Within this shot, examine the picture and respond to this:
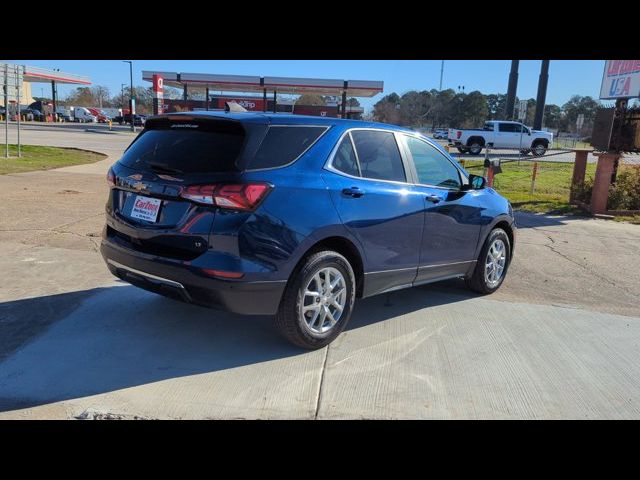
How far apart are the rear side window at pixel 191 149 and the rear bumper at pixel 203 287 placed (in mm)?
687

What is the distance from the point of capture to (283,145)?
384 cm

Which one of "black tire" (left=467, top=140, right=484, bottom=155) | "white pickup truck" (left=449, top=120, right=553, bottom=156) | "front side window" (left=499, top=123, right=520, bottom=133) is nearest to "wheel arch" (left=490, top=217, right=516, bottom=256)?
"white pickup truck" (left=449, top=120, right=553, bottom=156)

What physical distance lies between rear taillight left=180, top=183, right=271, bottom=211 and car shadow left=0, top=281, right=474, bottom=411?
1164 millimetres

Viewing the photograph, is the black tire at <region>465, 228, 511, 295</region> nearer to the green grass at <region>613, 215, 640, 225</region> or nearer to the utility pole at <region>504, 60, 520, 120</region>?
the green grass at <region>613, 215, 640, 225</region>

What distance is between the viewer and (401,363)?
3959mm

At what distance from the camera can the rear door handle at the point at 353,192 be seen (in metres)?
4.08

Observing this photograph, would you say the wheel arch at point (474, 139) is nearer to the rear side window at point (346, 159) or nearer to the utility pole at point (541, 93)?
the utility pole at point (541, 93)

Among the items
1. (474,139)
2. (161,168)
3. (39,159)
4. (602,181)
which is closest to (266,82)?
(474,139)

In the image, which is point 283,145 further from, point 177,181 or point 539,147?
point 539,147

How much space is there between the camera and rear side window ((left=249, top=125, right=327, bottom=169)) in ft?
12.1

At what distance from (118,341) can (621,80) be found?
1210 cm

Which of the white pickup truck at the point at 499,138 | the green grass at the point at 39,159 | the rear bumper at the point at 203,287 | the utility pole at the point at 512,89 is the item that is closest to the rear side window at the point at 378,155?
the rear bumper at the point at 203,287
